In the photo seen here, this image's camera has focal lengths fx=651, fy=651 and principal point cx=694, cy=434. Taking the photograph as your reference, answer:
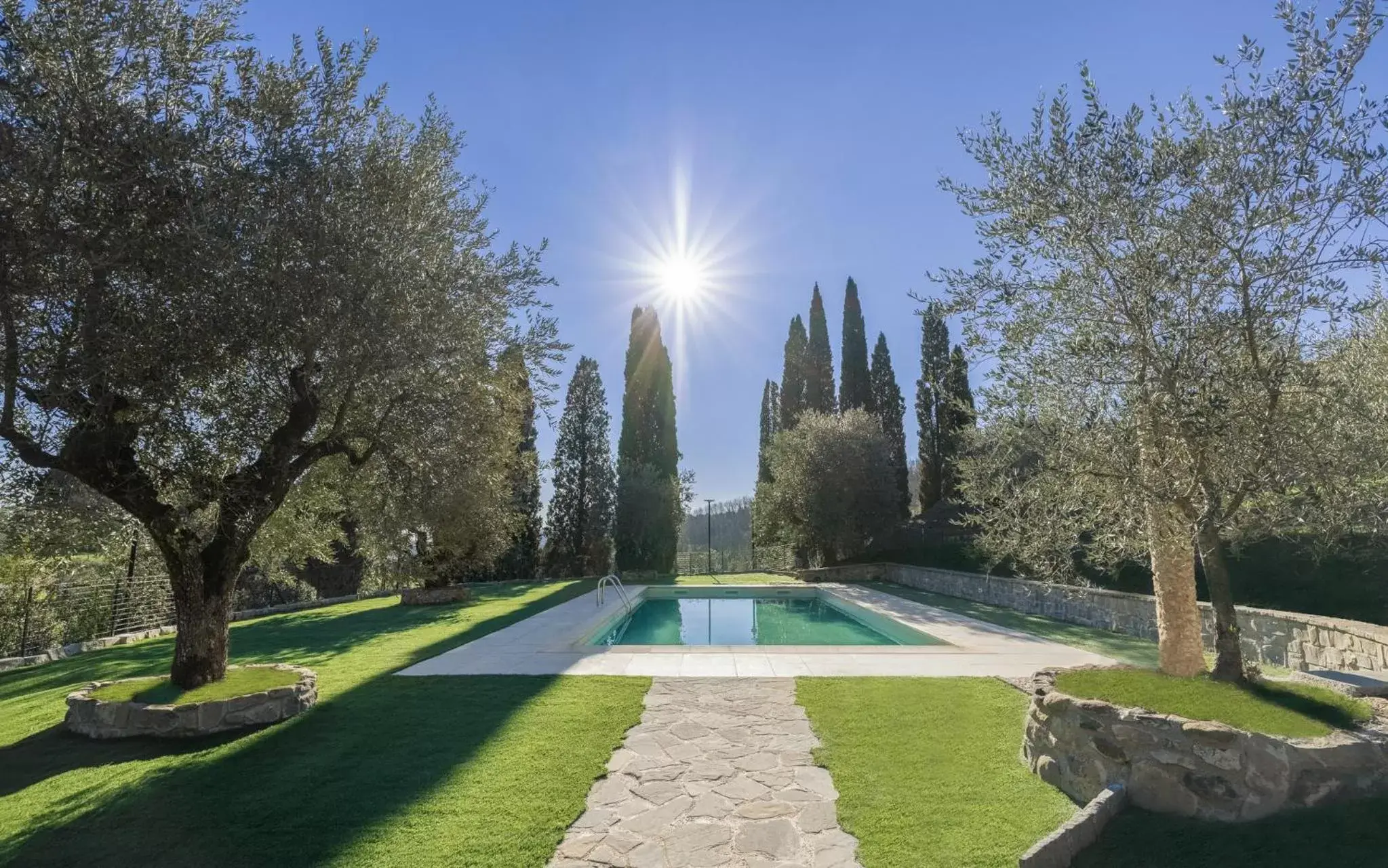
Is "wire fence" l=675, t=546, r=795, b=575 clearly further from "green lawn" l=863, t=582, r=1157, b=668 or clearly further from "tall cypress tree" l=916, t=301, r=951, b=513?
"green lawn" l=863, t=582, r=1157, b=668

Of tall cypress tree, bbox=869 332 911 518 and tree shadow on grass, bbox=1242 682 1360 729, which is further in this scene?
tall cypress tree, bbox=869 332 911 518

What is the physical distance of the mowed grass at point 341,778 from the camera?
12.5 ft

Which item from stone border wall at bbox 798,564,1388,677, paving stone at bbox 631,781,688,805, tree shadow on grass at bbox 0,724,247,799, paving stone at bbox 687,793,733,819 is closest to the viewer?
paving stone at bbox 687,793,733,819

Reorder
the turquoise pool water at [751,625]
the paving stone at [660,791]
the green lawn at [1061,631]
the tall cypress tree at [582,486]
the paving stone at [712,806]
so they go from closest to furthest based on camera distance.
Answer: the paving stone at [712,806] → the paving stone at [660,791] → the green lawn at [1061,631] → the turquoise pool water at [751,625] → the tall cypress tree at [582,486]

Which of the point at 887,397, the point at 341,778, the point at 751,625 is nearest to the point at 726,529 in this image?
the point at 887,397

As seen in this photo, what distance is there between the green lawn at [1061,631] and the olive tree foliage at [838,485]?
5379 millimetres

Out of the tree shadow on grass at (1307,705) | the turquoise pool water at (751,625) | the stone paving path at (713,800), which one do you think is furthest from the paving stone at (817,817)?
the turquoise pool water at (751,625)

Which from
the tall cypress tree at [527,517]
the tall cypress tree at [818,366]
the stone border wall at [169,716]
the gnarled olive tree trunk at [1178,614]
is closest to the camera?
the gnarled olive tree trunk at [1178,614]

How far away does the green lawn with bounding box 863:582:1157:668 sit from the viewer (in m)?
8.88

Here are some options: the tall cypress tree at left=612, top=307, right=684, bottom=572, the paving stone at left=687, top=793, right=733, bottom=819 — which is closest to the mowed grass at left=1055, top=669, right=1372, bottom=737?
the paving stone at left=687, top=793, right=733, bottom=819

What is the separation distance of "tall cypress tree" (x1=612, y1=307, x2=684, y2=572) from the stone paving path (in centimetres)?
2124

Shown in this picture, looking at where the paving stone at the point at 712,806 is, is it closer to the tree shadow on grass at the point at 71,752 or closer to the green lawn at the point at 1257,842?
the green lawn at the point at 1257,842

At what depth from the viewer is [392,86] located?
665 cm

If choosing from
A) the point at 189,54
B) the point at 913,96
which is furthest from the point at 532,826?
the point at 913,96
